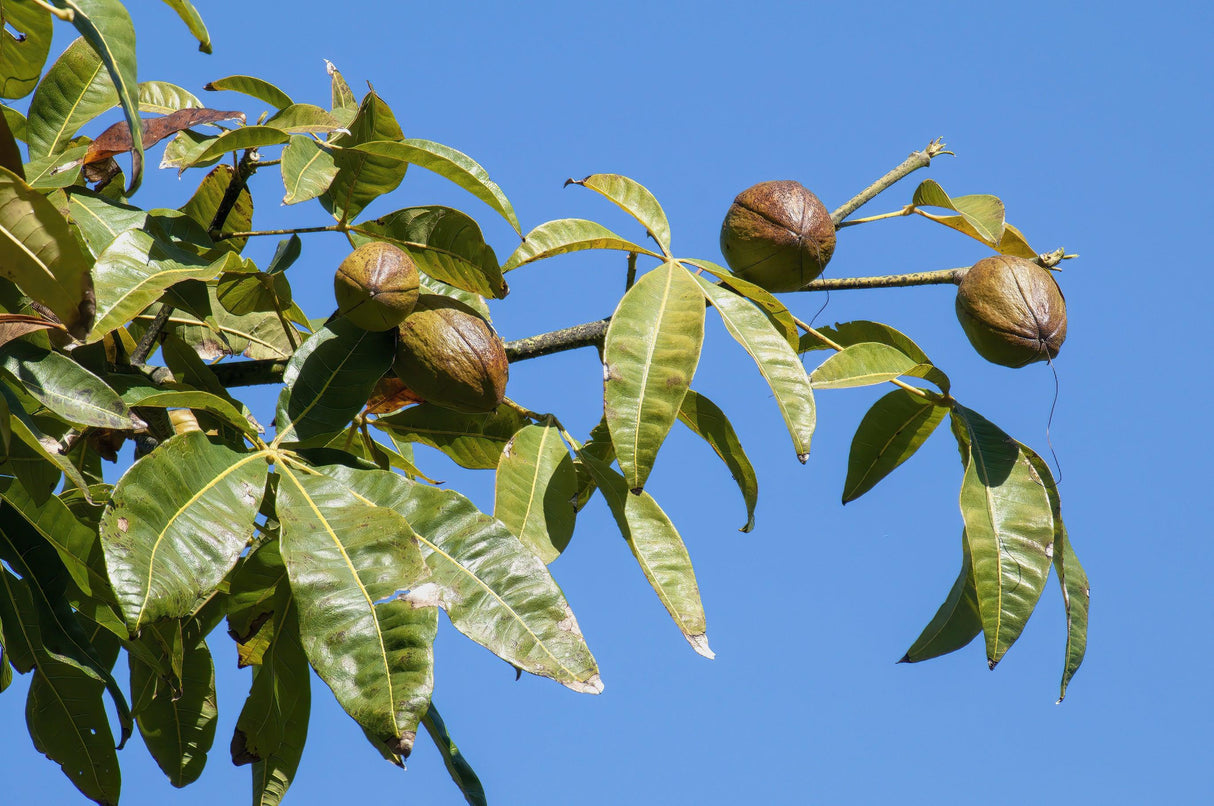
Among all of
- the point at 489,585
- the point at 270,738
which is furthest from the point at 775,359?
the point at 270,738

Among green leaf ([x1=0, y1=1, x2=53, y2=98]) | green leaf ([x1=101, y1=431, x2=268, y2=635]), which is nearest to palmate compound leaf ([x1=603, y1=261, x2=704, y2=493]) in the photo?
green leaf ([x1=101, y1=431, x2=268, y2=635])

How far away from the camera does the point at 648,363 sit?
1550 millimetres

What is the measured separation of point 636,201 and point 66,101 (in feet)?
3.07

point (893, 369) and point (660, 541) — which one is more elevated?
point (893, 369)

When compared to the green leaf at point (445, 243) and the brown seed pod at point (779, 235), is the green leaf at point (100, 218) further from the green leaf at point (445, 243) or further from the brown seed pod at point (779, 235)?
the brown seed pod at point (779, 235)

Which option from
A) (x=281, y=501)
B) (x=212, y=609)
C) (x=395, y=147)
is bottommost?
(x=212, y=609)

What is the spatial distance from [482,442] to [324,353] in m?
0.42

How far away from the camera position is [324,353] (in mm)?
1621

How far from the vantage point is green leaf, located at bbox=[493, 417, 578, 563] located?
1.58 m

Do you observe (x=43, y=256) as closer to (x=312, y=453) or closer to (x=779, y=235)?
(x=312, y=453)

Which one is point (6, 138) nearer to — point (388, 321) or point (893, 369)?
point (388, 321)

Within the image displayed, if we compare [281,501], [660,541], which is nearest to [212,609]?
[281,501]

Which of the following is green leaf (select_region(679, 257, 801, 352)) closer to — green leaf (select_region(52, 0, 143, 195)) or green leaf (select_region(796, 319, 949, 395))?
green leaf (select_region(796, 319, 949, 395))

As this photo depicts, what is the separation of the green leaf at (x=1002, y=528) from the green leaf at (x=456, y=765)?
864 mm
